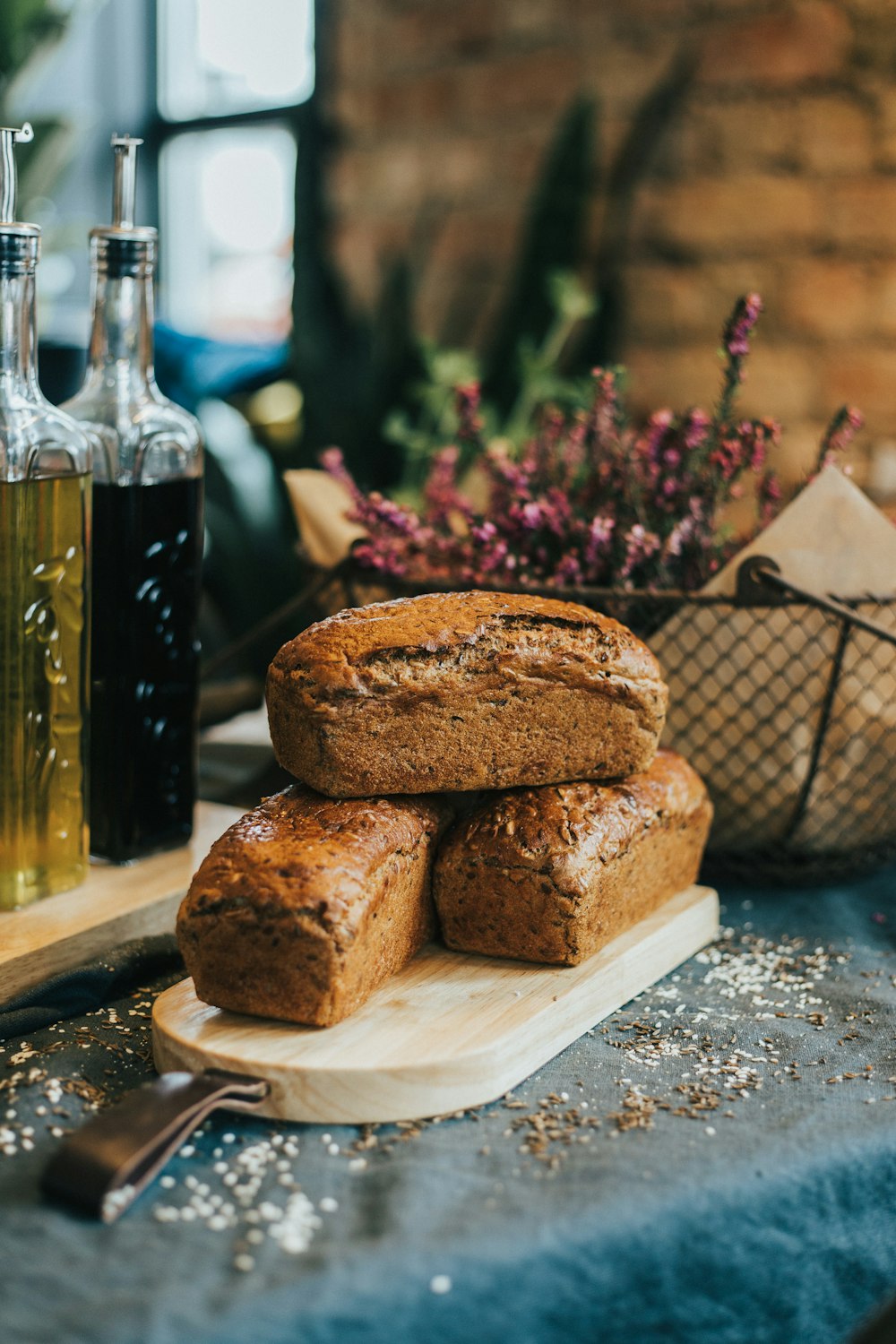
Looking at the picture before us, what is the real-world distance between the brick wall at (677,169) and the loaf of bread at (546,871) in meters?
1.03

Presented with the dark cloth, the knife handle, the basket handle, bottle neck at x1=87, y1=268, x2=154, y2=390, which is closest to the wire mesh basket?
the basket handle

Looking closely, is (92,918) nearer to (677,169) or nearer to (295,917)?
(295,917)

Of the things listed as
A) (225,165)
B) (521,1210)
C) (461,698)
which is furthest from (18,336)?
(225,165)

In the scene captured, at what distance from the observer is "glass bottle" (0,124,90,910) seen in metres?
0.81

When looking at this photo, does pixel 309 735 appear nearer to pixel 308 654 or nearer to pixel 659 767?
pixel 308 654

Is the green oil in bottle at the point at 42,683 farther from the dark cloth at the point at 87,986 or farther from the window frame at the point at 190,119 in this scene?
the window frame at the point at 190,119

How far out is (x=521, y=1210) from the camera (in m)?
0.58

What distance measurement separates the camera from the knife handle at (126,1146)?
56 centimetres

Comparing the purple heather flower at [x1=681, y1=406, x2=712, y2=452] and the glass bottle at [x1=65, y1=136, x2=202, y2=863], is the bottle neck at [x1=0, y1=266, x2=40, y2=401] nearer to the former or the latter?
the glass bottle at [x1=65, y1=136, x2=202, y2=863]

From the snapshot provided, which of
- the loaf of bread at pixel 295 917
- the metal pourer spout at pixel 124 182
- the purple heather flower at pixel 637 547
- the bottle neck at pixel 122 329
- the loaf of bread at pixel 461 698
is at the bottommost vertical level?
the loaf of bread at pixel 295 917

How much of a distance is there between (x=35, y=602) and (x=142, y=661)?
12 cm

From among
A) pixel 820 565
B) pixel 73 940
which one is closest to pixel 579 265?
pixel 820 565

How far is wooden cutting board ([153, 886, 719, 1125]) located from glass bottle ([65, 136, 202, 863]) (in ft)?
0.82

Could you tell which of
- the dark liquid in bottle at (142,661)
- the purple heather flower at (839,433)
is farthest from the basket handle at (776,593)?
the dark liquid in bottle at (142,661)
